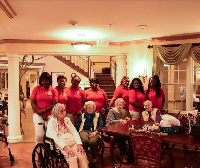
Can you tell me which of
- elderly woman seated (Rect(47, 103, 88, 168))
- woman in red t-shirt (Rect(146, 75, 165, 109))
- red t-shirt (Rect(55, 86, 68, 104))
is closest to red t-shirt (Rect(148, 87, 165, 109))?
woman in red t-shirt (Rect(146, 75, 165, 109))

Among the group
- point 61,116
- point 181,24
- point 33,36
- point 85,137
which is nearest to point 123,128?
point 85,137

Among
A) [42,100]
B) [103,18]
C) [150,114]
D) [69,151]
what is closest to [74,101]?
[42,100]

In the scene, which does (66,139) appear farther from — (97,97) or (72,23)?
(72,23)

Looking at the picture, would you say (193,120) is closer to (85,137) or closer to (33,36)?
(85,137)

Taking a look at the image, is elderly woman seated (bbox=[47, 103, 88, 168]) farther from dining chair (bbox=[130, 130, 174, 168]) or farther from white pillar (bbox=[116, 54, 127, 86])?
white pillar (bbox=[116, 54, 127, 86])

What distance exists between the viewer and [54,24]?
14.0ft

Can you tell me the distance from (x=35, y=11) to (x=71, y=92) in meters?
1.84

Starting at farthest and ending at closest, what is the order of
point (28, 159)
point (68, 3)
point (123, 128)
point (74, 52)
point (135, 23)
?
point (74, 52)
point (28, 159)
point (135, 23)
point (123, 128)
point (68, 3)

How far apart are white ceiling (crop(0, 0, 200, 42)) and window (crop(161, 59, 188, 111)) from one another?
2.87 feet

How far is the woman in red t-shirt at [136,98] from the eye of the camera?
4.85m

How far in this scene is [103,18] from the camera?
12.8 feet

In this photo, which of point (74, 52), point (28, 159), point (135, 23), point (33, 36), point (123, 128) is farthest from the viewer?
point (74, 52)

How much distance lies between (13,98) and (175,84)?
149 inches

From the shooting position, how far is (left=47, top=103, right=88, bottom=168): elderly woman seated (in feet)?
11.0
